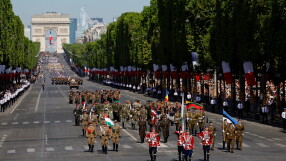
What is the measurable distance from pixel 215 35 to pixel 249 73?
1294 cm

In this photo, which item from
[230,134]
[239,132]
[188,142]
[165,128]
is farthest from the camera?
[165,128]

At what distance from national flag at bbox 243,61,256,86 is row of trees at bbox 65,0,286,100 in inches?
22.7

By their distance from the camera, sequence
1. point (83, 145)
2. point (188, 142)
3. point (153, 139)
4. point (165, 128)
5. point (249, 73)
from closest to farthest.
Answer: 1. point (188, 142)
2. point (153, 139)
3. point (83, 145)
4. point (165, 128)
5. point (249, 73)

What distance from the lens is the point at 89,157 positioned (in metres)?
35.5

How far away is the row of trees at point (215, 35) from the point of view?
60125mm

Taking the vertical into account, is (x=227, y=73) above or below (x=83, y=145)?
above

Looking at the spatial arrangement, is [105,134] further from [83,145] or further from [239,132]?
[239,132]

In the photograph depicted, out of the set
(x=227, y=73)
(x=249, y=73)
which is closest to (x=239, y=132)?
(x=249, y=73)

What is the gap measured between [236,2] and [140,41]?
2257 inches

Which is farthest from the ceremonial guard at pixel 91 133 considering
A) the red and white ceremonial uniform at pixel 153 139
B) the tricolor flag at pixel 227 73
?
the tricolor flag at pixel 227 73

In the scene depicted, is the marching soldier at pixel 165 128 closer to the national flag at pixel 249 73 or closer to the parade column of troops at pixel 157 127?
the parade column of troops at pixel 157 127

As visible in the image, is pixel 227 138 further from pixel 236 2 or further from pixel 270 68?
pixel 236 2

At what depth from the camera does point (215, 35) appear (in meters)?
76.5

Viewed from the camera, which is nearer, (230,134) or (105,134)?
(105,134)
